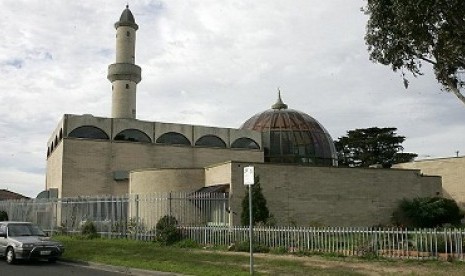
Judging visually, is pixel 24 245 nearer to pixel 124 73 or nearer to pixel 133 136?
pixel 133 136

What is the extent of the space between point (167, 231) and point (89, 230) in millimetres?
6202

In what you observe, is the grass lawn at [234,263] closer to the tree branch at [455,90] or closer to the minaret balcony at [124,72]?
the tree branch at [455,90]

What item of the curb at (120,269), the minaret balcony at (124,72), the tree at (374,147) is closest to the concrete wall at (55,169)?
the minaret balcony at (124,72)

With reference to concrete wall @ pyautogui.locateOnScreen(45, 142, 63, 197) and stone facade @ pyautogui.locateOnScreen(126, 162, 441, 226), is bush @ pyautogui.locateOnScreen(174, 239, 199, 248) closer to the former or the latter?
stone facade @ pyautogui.locateOnScreen(126, 162, 441, 226)

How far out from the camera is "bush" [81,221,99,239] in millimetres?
25656

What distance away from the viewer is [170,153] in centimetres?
4294

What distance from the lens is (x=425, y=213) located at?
30062 mm

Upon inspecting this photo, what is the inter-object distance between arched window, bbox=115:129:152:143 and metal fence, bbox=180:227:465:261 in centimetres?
2163

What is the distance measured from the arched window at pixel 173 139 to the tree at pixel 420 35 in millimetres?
26138

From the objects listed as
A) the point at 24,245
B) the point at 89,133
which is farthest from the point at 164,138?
the point at 24,245

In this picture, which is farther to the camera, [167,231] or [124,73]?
[124,73]

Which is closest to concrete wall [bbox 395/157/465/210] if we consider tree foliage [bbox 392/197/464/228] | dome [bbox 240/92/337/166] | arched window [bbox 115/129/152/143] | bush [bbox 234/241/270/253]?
dome [bbox 240/92/337/166]

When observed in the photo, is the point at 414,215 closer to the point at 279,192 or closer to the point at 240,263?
the point at 279,192

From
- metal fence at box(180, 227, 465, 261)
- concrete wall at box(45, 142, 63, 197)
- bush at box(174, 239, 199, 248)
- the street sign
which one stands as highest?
concrete wall at box(45, 142, 63, 197)
